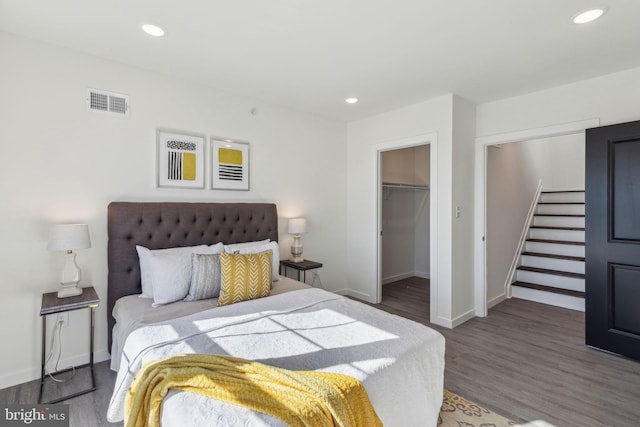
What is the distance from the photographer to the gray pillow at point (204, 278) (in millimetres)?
2486

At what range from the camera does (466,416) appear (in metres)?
2.02

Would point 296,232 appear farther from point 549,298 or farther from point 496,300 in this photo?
point 549,298

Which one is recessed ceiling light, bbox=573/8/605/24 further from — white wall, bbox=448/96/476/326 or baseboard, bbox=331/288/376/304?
baseboard, bbox=331/288/376/304

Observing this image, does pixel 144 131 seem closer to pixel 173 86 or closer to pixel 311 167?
pixel 173 86

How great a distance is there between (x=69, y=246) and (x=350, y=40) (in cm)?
254

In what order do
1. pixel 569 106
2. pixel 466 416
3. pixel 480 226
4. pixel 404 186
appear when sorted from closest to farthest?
pixel 466 416 < pixel 569 106 < pixel 480 226 < pixel 404 186

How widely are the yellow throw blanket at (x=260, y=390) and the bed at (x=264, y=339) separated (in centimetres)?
4

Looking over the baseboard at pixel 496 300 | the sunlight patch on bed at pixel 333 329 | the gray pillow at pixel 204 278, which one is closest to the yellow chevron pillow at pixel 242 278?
the gray pillow at pixel 204 278

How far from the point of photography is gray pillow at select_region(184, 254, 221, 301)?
2.49 metres

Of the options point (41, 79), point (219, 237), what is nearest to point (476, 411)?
point (219, 237)

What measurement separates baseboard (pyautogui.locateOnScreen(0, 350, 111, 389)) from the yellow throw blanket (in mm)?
1571

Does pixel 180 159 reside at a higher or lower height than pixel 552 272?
higher

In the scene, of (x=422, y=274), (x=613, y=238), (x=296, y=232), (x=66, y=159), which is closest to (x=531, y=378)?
(x=613, y=238)

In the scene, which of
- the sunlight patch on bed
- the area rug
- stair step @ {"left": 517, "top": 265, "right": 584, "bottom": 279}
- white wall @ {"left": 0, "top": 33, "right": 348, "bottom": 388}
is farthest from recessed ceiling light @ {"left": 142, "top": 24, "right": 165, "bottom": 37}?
stair step @ {"left": 517, "top": 265, "right": 584, "bottom": 279}
